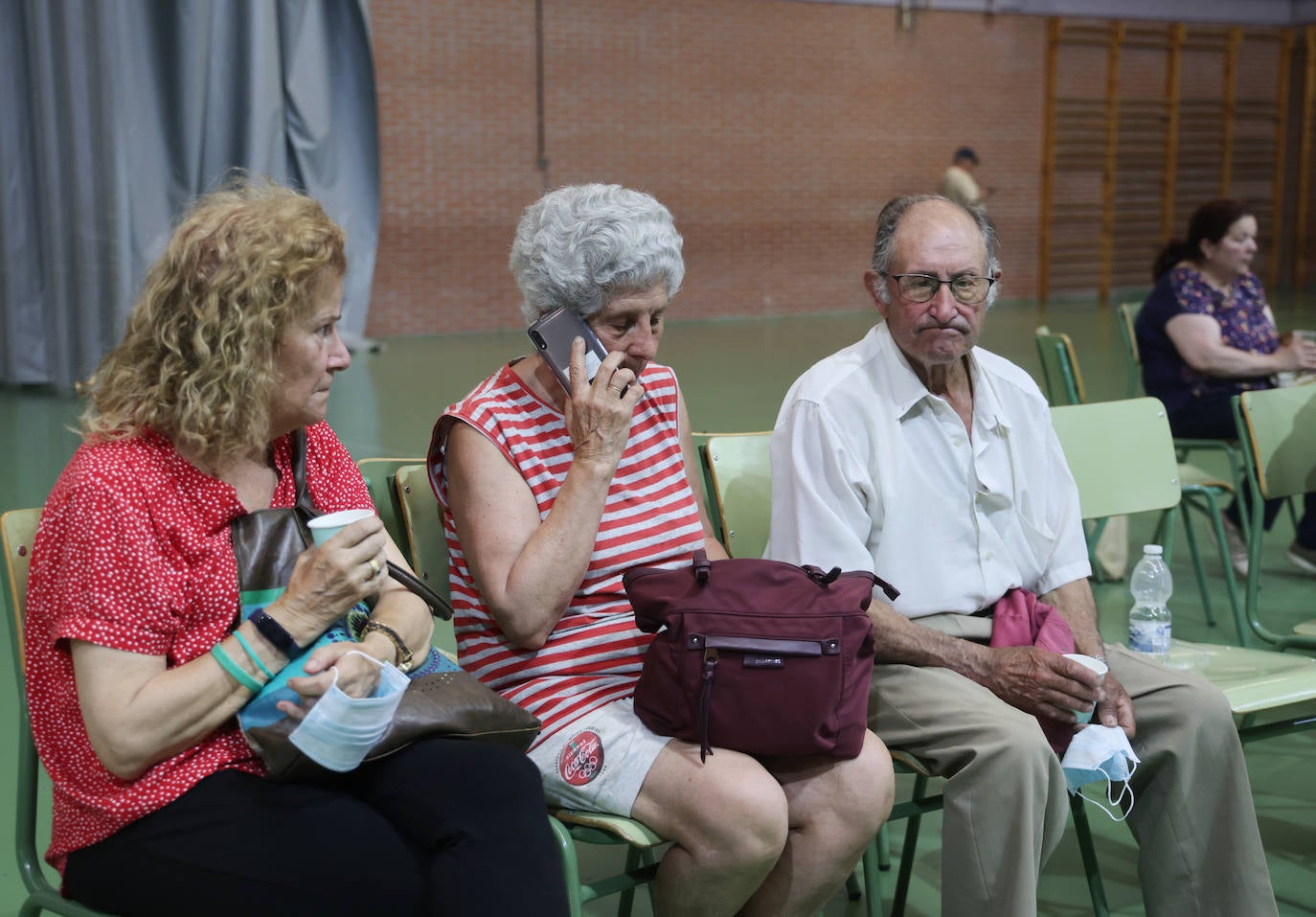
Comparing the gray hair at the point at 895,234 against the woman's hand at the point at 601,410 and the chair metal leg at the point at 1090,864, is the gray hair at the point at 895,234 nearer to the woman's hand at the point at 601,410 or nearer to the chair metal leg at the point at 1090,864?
the woman's hand at the point at 601,410

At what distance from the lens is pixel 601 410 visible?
1789 mm

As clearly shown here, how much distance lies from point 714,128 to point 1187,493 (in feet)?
28.3

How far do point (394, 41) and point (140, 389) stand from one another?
30.7ft

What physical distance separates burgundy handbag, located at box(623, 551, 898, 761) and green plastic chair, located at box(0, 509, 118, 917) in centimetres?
76

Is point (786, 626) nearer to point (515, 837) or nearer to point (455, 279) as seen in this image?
point (515, 837)

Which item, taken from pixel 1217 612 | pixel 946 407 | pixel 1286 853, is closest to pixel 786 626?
pixel 946 407

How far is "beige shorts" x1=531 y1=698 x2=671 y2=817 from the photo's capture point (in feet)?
5.50

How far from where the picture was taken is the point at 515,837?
1447 mm

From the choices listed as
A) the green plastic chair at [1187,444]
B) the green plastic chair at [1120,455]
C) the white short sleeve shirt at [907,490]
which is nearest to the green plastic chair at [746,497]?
the white short sleeve shirt at [907,490]

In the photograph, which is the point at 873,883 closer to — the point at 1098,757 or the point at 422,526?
the point at 1098,757

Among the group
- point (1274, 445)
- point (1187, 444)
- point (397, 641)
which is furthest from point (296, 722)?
point (1187, 444)

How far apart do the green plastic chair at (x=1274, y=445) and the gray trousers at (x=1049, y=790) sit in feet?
3.10

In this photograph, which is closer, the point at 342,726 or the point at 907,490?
the point at 342,726

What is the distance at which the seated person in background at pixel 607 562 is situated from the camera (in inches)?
65.1
